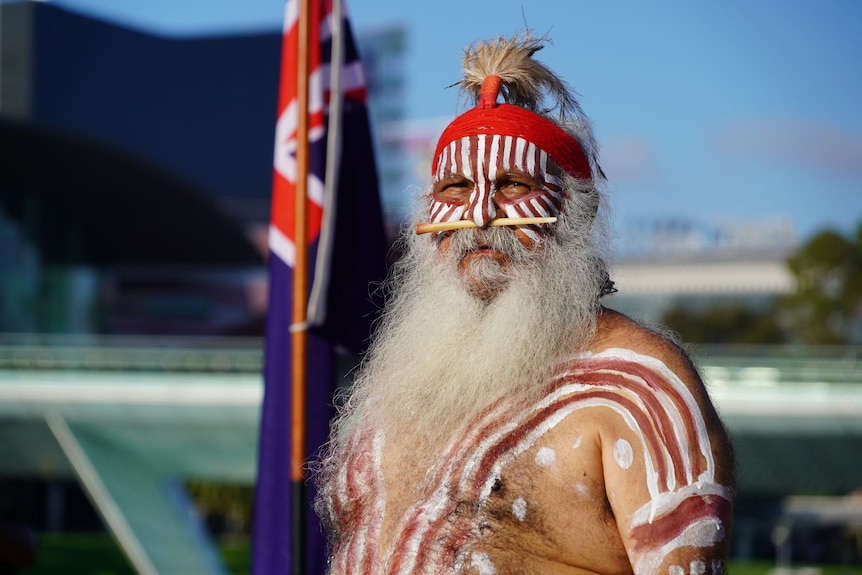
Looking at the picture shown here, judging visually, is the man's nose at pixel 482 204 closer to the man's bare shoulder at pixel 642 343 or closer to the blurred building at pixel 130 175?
the man's bare shoulder at pixel 642 343

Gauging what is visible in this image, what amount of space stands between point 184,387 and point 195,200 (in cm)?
3595

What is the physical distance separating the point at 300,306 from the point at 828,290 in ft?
141

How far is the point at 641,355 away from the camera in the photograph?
1990 millimetres

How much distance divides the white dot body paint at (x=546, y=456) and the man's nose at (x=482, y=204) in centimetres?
42

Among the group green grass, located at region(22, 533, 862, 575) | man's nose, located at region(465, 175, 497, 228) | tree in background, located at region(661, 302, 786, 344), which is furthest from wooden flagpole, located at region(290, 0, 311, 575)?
tree in background, located at region(661, 302, 786, 344)

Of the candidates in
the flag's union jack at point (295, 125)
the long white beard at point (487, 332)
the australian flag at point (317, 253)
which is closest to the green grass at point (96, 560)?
the australian flag at point (317, 253)

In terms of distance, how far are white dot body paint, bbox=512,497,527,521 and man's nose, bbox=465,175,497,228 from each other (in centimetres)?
49

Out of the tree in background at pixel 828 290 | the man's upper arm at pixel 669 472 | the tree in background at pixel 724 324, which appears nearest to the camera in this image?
the man's upper arm at pixel 669 472

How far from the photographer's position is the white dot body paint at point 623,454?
1.91 m

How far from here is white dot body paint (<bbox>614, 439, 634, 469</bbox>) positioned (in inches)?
75.2

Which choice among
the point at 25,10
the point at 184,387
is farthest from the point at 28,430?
the point at 25,10

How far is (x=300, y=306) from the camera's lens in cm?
433

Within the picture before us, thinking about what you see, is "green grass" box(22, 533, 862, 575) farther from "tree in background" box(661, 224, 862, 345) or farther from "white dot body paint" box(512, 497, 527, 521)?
"white dot body paint" box(512, 497, 527, 521)

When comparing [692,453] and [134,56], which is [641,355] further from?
[134,56]
